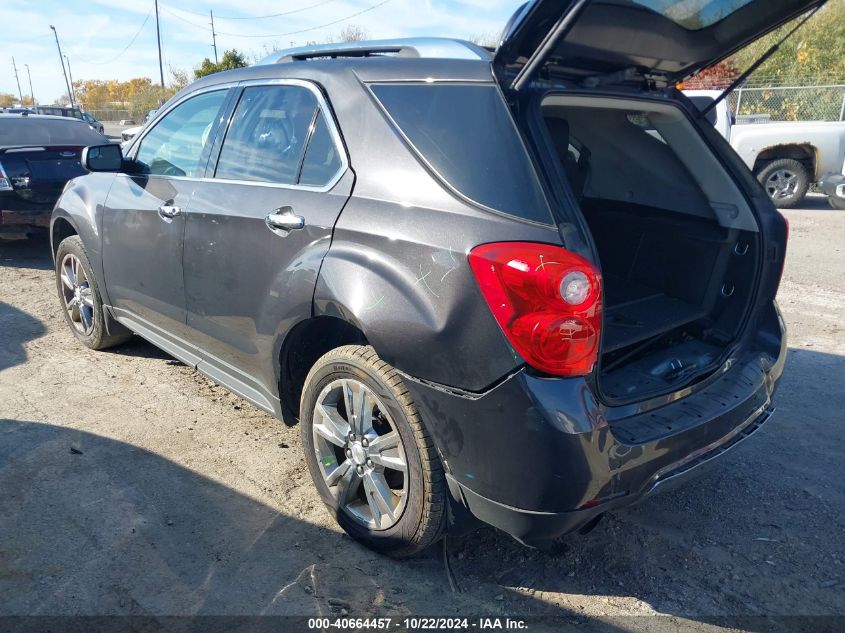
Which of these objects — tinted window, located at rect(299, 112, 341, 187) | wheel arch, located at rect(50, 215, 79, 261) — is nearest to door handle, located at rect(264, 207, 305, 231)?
tinted window, located at rect(299, 112, 341, 187)

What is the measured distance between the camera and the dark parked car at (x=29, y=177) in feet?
23.4

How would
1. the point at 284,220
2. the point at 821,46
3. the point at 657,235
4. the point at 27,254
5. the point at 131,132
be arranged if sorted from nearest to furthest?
the point at 284,220
the point at 657,235
the point at 27,254
the point at 131,132
the point at 821,46

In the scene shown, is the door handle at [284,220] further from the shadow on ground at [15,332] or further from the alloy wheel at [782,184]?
the alloy wheel at [782,184]

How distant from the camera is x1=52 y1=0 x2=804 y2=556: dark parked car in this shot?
2070mm

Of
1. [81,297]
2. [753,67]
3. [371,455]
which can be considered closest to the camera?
[371,455]

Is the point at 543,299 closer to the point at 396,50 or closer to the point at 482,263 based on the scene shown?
the point at 482,263

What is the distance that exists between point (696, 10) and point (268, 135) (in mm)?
1859

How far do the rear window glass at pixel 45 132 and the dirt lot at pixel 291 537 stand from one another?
5.14m

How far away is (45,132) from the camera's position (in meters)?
8.28

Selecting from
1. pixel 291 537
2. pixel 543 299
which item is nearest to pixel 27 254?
pixel 291 537

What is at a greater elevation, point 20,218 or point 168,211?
point 168,211

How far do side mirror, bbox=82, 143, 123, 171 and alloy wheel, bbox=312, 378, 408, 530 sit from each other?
2.18 metres

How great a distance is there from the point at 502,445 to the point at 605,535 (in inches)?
40.8

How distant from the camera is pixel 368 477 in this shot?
261 centimetres
